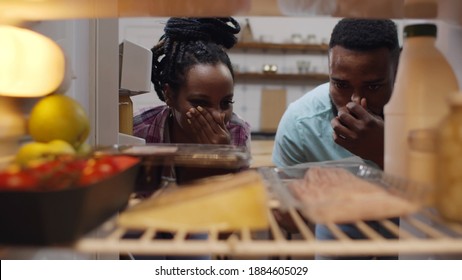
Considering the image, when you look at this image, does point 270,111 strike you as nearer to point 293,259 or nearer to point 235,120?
point 235,120

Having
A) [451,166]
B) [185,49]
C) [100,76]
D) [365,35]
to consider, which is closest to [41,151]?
[100,76]

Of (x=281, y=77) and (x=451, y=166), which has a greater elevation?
(x=281, y=77)

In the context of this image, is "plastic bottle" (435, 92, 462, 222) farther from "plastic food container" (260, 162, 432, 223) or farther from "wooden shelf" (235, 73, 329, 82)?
"wooden shelf" (235, 73, 329, 82)

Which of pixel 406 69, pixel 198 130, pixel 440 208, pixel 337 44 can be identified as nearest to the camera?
pixel 440 208

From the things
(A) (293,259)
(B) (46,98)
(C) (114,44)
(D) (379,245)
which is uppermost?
(C) (114,44)

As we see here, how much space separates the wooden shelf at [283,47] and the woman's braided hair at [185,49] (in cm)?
9

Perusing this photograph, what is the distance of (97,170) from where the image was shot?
24.1 inches

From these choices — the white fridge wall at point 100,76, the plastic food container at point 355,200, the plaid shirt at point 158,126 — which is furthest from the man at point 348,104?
the white fridge wall at point 100,76

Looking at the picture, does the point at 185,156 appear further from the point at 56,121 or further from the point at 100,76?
the point at 100,76

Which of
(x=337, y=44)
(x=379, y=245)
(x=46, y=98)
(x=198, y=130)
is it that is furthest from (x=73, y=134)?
(x=337, y=44)

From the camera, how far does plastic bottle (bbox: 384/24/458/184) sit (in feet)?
2.35

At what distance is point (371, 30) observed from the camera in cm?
108

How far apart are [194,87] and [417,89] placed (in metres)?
0.47

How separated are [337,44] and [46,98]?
67cm
